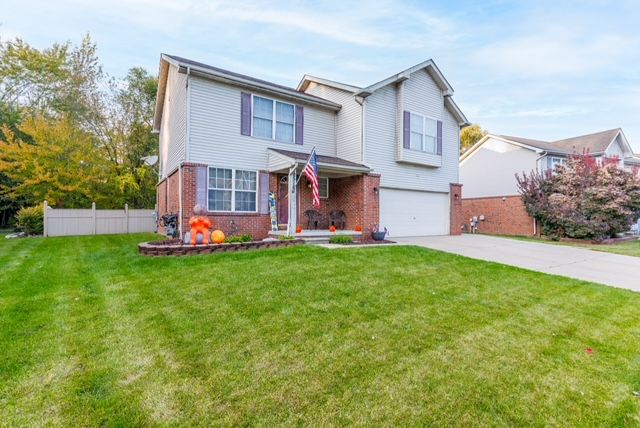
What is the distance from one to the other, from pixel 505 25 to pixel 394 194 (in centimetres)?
750

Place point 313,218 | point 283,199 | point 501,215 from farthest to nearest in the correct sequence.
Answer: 1. point 501,215
2. point 313,218
3. point 283,199

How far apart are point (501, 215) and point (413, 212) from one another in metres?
7.67

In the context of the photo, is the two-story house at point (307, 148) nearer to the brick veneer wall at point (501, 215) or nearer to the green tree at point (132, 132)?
the brick veneer wall at point (501, 215)

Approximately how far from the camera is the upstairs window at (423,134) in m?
14.5

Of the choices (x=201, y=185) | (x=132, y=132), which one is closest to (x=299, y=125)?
(x=201, y=185)

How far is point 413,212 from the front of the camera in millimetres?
15203

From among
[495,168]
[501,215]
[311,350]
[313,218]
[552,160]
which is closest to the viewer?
[311,350]

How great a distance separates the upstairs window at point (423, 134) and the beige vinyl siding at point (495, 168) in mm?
7733

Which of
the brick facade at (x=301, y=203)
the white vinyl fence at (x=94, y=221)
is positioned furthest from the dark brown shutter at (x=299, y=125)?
the white vinyl fence at (x=94, y=221)

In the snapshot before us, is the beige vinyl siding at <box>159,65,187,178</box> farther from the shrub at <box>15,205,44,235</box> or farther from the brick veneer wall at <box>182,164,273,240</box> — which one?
the shrub at <box>15,205,44,235</box>

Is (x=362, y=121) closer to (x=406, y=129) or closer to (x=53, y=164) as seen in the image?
(x=406, y=129)

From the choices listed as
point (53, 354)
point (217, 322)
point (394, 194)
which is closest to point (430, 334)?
point (217, 322)

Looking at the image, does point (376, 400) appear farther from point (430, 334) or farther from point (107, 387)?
point (107, 387)

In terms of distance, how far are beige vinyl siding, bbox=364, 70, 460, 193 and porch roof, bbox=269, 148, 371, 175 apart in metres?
1.00
